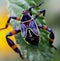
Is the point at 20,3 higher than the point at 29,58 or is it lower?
higher

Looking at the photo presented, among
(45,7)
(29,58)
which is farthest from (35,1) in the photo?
(29,58)

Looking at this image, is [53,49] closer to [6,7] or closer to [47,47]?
[47,47]

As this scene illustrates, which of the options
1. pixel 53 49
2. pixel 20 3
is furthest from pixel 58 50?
pixel 20 3

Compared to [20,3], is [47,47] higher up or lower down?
lower down

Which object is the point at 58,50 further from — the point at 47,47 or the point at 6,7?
the point at 6,7
